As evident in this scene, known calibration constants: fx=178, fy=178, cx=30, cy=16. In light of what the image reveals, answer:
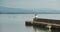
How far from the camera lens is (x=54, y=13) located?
10.4 m

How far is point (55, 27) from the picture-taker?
6254 mm

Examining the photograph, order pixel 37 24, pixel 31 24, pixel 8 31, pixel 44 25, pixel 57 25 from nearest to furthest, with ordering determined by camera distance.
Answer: pixel 57 25 → pixel 8 31 → pixel 44 25 → pixel 37 24 → pixel 31 24

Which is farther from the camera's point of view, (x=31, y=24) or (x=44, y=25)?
(x=31, y=24)

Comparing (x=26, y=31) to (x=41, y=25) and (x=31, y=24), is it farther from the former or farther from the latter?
(x=31, y=24)

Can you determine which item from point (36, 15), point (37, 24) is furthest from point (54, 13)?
point (37, 24)

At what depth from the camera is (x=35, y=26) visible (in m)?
7.83

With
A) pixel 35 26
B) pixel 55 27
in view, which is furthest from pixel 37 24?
pixel 55 27

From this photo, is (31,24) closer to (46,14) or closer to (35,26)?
(35,26)

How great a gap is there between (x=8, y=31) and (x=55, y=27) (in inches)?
67.7

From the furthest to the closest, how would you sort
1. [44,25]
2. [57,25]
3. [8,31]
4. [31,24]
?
[31,24]
[44,25]
[8,31]
[57,25]

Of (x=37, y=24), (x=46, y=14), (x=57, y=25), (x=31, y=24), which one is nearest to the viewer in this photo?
(x=57, y=25)

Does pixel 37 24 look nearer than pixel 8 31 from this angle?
No

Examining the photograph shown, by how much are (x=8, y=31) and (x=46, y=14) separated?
418 cm

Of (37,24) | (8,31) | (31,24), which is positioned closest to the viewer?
(8,31)
